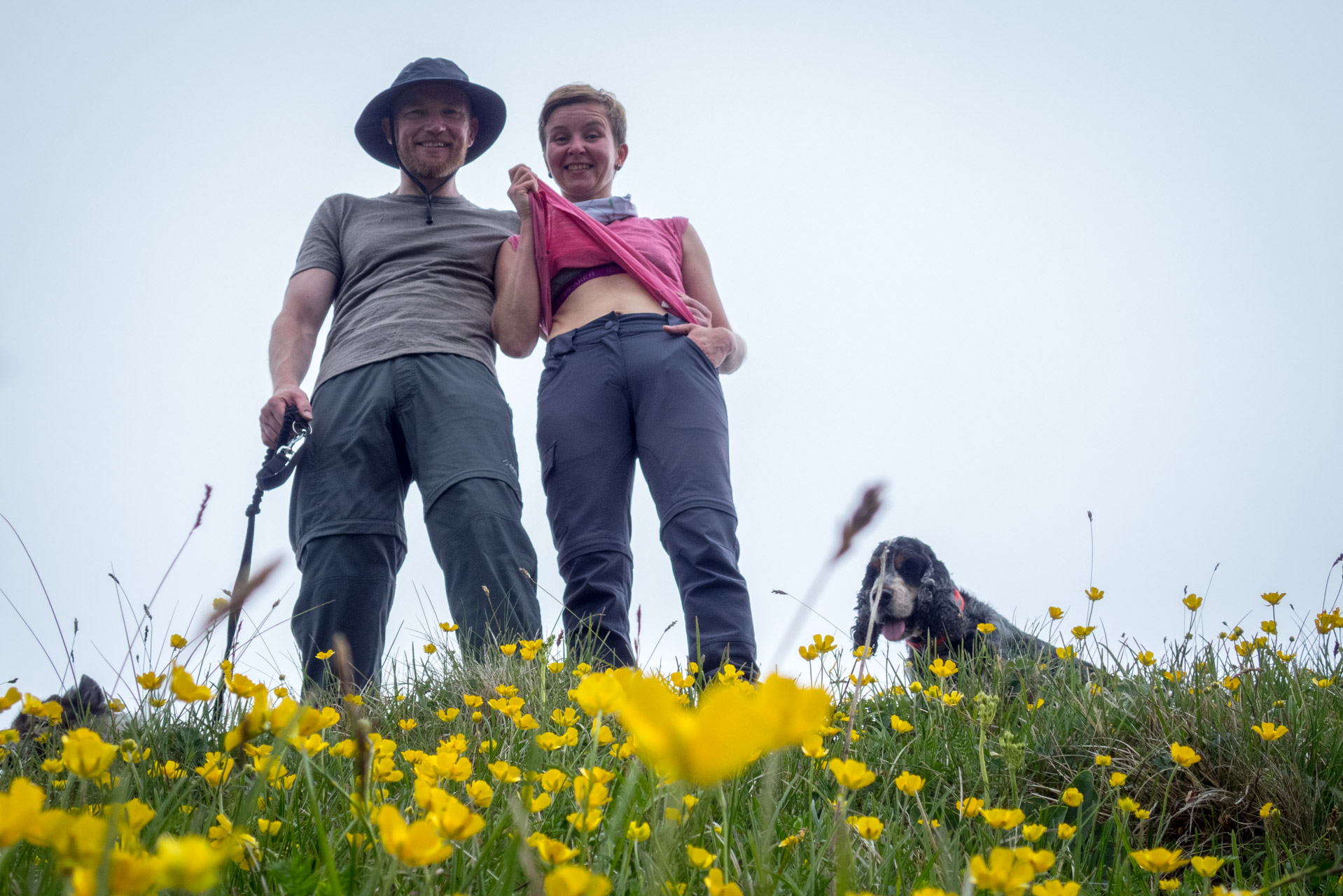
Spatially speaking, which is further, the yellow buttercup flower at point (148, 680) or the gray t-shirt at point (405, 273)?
the gray t-shirt at point (405, 273)

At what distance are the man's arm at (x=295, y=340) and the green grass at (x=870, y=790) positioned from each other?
1.07m

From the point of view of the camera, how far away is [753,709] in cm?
32

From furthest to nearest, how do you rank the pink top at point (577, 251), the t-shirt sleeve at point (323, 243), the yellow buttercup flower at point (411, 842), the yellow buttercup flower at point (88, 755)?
1. the t-shirt sleeve at point (323, 243)
2. the pink top at point (577, 251)
3. the yellow buttercup flower at point (88, 755)
4. the yellow buttercup flower at point (411, 842)

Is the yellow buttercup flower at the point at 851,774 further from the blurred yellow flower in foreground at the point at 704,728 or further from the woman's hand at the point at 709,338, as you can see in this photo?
the woman's hand at the point at 709,338

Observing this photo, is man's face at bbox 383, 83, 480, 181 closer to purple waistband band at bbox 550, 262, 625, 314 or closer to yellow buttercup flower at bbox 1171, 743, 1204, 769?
purple waistband band at bbox 550, 262, 625, 314

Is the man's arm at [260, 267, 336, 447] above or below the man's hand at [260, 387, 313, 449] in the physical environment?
above

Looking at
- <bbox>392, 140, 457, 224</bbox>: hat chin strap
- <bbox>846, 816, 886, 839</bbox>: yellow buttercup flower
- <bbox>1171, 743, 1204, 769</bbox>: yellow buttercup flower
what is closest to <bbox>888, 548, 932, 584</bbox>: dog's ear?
<bbox>392, 140, 457, 224</bbox>: hat chin strap

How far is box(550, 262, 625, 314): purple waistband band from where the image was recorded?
3391 millimetres

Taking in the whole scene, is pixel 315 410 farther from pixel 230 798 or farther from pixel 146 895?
pixel 146 895

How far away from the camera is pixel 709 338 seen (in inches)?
127

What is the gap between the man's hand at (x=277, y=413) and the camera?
3.04 m

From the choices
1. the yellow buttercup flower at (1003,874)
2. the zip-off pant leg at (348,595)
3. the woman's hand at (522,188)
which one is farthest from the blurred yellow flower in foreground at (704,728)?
the woman's hand at (522,188)

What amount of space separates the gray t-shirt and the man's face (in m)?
0.15

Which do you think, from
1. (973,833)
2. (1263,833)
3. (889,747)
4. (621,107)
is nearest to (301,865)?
(973,833)
